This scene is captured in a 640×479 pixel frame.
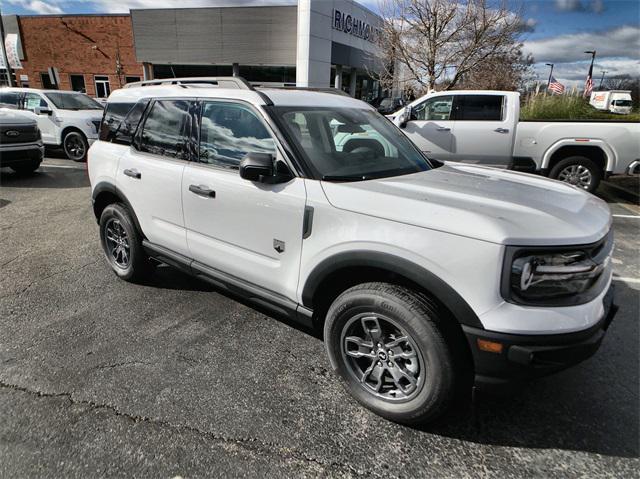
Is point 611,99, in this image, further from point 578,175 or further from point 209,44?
point 578,175

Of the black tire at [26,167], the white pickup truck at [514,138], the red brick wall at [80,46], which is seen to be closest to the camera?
the white pickup truck at [514,138]

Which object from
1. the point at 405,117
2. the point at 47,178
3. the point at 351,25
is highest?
the point at 351,25

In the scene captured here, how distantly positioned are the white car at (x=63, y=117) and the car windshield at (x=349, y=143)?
9640 millimetres

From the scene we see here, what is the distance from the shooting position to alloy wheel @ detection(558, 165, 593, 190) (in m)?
7.59

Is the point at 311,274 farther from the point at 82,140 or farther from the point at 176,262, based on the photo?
the point at 82,140

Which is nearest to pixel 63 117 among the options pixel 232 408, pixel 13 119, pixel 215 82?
pixel 13 119

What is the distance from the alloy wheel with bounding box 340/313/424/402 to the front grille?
904 centimetres

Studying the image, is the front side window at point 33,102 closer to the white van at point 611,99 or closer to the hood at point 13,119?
the hood at point 13,119

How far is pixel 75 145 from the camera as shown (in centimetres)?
1126

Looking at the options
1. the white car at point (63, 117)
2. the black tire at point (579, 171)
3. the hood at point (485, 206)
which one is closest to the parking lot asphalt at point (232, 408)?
the hood at point (485, 206)

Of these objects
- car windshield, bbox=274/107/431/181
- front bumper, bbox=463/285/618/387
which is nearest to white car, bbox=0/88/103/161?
car windshield, bbox=274/107/431/181

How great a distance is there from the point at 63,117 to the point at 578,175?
38.4 feet

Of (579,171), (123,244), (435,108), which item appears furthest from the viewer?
(435,108)

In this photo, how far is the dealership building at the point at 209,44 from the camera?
27.1m
